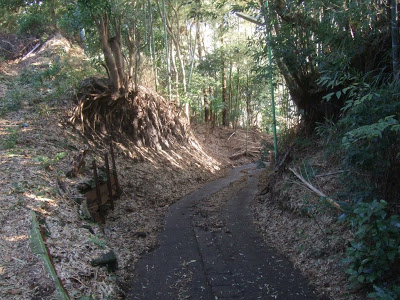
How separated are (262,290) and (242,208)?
15.3 feet

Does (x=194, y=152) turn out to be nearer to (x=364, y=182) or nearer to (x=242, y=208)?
(x=242, y=208)

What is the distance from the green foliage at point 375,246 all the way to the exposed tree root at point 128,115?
9286 millimetres

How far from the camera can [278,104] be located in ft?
38.8

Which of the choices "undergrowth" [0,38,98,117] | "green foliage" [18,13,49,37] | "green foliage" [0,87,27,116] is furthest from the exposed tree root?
"green foliage" [18,13,49,37]

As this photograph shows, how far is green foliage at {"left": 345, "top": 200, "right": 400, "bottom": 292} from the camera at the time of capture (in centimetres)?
353

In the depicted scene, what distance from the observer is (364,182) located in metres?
4.54

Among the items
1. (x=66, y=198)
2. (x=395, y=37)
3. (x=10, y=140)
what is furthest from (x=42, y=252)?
(x=395, y=37)

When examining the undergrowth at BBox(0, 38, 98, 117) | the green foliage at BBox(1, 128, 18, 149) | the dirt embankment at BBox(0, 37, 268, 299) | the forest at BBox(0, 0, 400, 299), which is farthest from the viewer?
the undergrowth at BBox(0, 38, 98, 117)

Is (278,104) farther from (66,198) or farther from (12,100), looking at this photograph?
(12,100)

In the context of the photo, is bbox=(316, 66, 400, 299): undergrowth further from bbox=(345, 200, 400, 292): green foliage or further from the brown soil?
the brown soil

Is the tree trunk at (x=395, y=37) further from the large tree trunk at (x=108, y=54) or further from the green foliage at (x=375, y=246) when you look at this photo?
the large tree trunk at (x=108, y=54)

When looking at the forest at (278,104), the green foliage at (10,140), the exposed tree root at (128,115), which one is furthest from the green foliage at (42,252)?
the exposed tree root at (128,115)

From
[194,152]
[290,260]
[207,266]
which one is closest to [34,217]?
[207,266]

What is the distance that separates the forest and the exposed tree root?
5 centimetres
